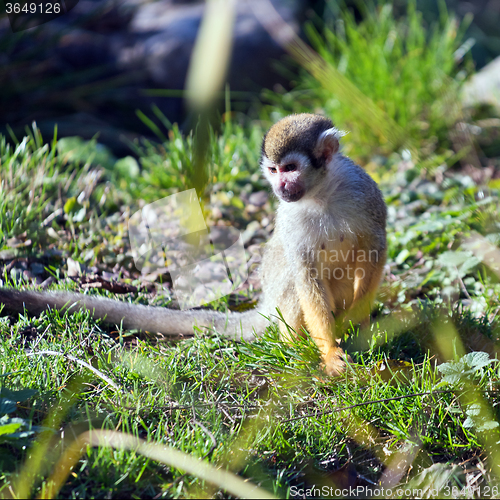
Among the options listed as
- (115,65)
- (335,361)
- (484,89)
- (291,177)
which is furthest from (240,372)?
(115,65)

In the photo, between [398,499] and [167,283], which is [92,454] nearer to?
[398,499]

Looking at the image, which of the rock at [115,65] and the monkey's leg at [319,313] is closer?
the monkey's leg at [319,313]

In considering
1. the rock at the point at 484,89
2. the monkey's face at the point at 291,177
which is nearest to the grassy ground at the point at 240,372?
the monkey's face at the point at 291,177

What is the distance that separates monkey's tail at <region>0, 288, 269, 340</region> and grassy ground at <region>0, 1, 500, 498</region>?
86mm

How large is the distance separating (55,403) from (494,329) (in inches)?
104

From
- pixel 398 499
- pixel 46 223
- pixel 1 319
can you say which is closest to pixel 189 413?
pixel 398 499

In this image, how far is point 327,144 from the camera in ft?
9.79

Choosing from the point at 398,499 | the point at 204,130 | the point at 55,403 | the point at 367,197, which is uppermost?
the point at 204,130

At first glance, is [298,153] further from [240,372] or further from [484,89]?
[484,89]

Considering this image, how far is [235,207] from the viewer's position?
15.8ft

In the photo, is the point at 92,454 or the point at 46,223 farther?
the point at 46,223

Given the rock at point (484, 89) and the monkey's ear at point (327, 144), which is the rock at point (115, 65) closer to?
the rock at point (484, 89)

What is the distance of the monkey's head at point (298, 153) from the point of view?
9.44 ft

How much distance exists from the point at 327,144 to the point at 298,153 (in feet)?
0.76
